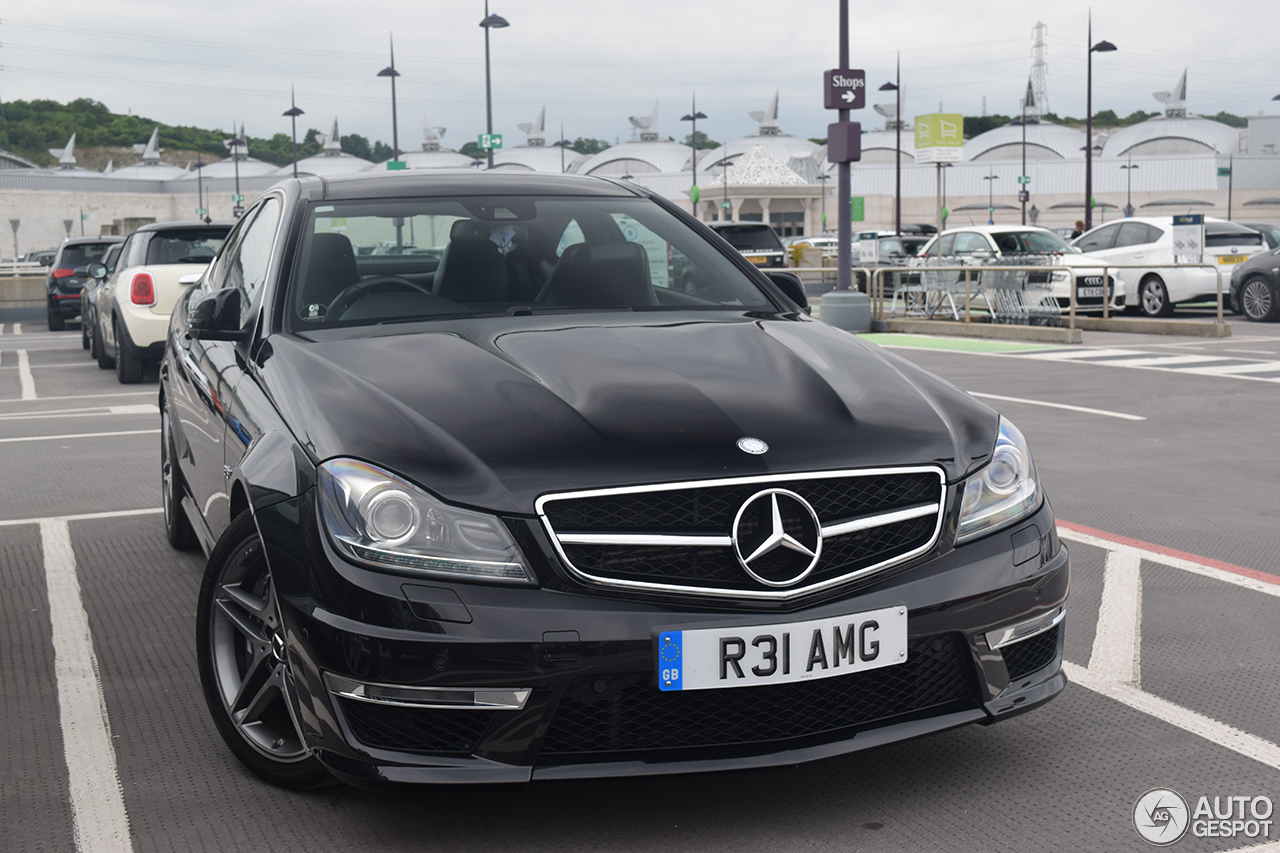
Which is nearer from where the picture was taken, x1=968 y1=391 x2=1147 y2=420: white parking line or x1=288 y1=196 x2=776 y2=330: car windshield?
x1=288 y1=196 x2=776 y2=330: car windshield

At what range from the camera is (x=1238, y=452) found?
816 cm

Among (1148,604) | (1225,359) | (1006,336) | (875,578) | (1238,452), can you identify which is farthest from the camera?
(1006,336)

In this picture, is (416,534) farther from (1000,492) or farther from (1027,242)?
(1027,242)

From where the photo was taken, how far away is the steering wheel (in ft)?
12.5

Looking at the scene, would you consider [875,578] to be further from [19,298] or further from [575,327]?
[19,298]

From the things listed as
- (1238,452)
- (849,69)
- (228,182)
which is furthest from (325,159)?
(1238,452)

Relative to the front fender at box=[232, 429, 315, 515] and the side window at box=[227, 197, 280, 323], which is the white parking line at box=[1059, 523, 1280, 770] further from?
the side window at box=[227, 197, 280, 323]

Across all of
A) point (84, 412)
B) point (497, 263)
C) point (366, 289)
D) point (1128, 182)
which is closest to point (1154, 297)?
point (84, 412)

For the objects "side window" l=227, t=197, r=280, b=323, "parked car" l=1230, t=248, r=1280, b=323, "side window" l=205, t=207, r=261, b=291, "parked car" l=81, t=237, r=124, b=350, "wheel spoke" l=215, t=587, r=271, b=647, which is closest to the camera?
"wheel spoke" l=215, t=587, r=271, b=647

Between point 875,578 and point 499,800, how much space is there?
104 centimetres

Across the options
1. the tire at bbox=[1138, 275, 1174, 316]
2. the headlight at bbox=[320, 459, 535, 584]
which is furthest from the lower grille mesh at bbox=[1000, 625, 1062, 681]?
the tire at bbox=[1138, 275, 1174, 316]

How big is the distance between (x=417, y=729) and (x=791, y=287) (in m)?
2.30

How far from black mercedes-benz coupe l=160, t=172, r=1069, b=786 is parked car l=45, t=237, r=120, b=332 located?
2099cm

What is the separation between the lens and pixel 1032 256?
802 inches
